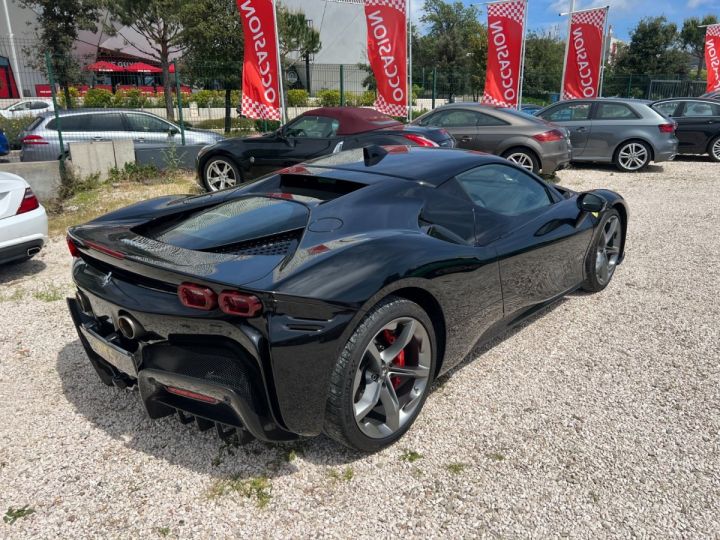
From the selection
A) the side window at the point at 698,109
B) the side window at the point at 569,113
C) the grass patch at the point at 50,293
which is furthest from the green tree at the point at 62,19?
the side window at the point at 698,109

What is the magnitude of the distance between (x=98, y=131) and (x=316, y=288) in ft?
33.5

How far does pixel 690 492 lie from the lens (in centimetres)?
237

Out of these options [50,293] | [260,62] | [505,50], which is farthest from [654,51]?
[50,293]

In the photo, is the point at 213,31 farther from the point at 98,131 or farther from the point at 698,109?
the point at 698,109

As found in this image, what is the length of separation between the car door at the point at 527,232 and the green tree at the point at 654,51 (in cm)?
4655

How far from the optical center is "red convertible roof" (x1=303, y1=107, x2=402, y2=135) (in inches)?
318

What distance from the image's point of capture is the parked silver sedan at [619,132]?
11.1 m

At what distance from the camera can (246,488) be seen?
8.04 ft

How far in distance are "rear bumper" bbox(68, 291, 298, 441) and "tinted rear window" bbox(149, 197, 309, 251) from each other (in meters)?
0.53

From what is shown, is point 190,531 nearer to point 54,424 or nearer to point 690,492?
point 54,424

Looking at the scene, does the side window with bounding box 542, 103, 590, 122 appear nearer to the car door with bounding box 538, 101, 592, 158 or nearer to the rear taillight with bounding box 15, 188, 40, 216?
the car door with bounding box 538, 101, 592, 158

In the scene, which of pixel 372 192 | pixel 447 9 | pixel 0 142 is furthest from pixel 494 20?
pixel 447 9

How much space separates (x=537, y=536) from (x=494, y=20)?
1490 centimetres

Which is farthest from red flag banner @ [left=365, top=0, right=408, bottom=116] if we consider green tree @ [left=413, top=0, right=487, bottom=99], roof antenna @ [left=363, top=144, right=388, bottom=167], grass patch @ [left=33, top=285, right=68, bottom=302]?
green tree @ [left=413, top=0, right=487, bottom=99]
